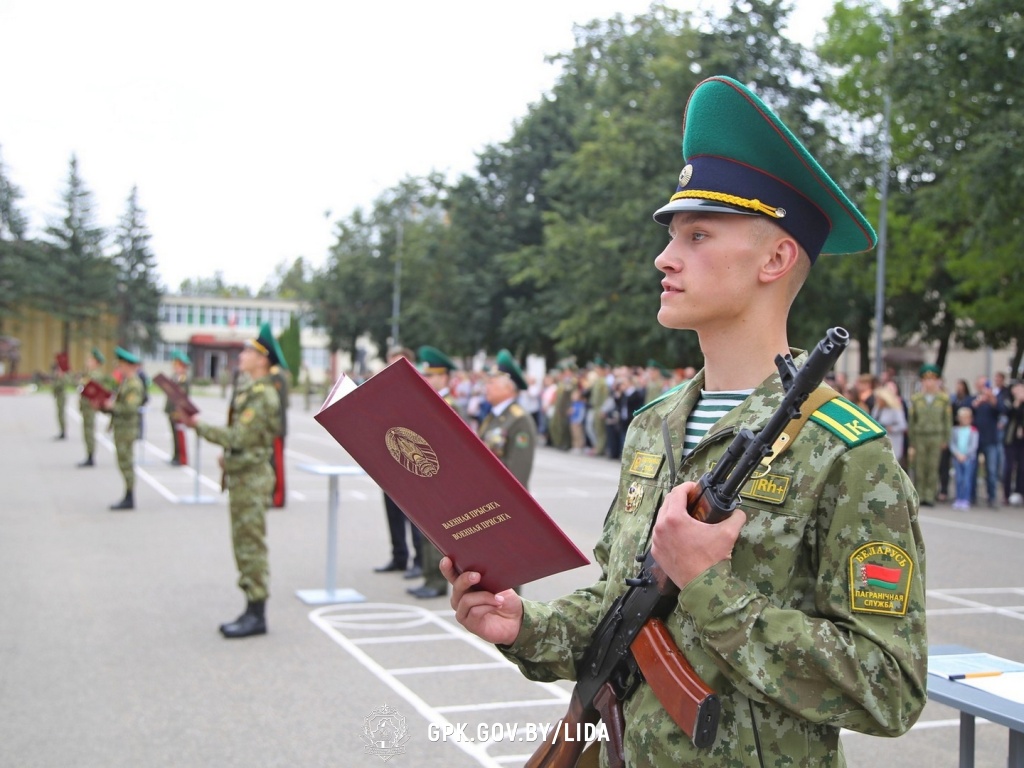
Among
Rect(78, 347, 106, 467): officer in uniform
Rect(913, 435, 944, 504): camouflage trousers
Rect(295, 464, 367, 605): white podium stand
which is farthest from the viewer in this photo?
Rect(78, 347, 106, 467): officer in uniform

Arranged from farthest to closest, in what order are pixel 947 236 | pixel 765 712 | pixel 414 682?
pixel 947 236 < pixel 414 682 < pixel 765 712

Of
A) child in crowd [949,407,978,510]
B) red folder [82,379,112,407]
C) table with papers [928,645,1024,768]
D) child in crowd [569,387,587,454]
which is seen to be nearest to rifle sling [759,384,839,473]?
table with papers [928,645,1024,768]

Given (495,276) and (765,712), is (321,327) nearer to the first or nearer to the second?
(495,276)

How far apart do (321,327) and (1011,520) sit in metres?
45.5

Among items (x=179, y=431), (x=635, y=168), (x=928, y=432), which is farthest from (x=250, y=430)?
(x=635, y=168)

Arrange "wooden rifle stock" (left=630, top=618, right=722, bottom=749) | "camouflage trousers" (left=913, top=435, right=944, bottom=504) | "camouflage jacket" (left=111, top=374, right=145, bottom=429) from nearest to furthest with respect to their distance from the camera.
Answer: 1. "wooden rifle stock" (left=630, top=618, right=722, bottom=749)
2. "camouflage jacket" (left=111, top=374, right=145, bottom=429)
3. "camouflage trousers" (left=913, top=435, right=944, bottom=504)

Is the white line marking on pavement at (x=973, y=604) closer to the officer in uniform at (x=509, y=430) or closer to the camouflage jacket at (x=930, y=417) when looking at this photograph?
the officer in uniform at (x=509, y=430)

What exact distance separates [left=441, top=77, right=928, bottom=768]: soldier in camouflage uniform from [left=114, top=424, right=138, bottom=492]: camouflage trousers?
39.8 feet

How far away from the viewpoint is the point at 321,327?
55.7 metres

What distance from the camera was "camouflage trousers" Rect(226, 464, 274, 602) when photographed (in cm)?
708

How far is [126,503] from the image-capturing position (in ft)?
43.3

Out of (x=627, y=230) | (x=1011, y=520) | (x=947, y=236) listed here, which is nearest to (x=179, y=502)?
(x=1011, y=520)

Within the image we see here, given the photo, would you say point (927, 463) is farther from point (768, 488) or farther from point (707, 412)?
point (768, 488)

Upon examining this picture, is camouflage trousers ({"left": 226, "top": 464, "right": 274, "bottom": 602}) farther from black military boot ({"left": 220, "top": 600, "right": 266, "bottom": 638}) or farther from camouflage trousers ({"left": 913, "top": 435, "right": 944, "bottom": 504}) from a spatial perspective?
camouflage trousers ({"left": 913, "top": 435, "right": 944, "bottom": 504})
